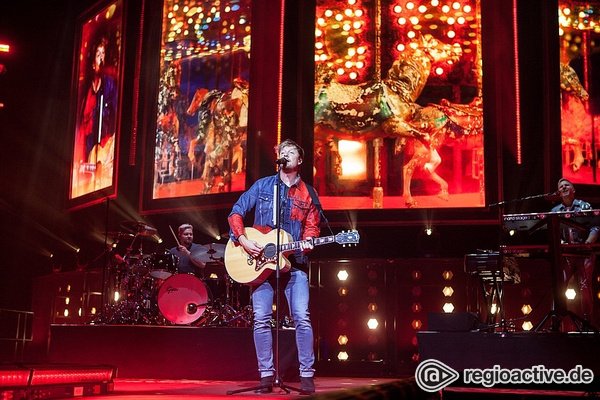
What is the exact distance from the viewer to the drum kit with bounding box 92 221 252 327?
10.9 meters

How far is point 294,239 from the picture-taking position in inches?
273

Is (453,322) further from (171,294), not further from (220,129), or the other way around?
(220,129)

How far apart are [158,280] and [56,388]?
5037 mm

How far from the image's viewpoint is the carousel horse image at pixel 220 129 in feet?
43.8

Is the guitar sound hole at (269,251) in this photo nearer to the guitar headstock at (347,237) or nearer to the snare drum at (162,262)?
the guitar headstock at (347,237)

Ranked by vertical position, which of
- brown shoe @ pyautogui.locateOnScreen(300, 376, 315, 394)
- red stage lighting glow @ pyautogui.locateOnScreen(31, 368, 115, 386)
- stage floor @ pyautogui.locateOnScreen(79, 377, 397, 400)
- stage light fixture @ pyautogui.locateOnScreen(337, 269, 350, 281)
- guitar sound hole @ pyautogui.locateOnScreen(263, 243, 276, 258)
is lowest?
Result: stage floor @ pyautogui.locateOnScreen(79, 377, 397, 400)

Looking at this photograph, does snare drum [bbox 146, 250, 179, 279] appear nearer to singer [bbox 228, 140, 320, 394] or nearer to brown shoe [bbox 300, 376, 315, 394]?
singer [bbox 228, 140, 320, 394]

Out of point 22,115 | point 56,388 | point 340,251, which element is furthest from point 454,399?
point 22,115

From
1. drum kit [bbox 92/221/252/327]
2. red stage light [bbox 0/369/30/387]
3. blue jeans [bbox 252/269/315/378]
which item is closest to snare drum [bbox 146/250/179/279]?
drum kit [bbox 92/221/252/327]

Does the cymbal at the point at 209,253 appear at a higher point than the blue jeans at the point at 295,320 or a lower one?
higher

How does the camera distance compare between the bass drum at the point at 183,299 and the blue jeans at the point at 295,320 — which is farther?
the bass drum at the point at 183,299

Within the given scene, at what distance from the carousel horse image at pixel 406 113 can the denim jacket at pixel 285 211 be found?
5709mm

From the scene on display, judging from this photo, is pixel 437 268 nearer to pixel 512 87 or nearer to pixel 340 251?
pixel 340 251

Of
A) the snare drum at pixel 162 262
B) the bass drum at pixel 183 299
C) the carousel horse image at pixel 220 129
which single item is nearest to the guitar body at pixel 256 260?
the bass drum at pixel 183 299
